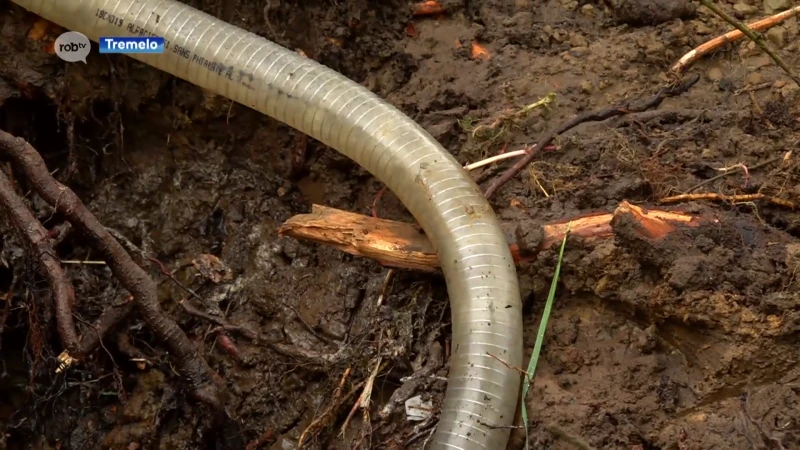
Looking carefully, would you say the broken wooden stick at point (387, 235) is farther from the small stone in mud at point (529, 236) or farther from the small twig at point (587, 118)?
the small twig at point (587, 118)

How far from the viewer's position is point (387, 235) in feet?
7.77

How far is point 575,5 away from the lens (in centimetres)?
291

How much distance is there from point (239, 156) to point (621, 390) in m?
1.92

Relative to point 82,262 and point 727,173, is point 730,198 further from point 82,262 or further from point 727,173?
point 82,262

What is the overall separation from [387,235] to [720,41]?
1.51 m

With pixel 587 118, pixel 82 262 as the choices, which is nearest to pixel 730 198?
pixel 587 118

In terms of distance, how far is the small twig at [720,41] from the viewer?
2623mm

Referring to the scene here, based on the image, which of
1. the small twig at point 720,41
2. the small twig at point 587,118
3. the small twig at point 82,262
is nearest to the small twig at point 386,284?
the small twig at point 587,118

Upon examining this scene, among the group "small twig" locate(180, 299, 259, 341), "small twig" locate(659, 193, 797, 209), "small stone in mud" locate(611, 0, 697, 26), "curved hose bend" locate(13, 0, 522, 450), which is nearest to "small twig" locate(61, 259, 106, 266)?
"small twig" locate(180, 299, 259, 341)

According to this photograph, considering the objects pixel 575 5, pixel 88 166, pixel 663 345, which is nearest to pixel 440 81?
pixel 575 5

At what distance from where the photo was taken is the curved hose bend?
6.74 feet

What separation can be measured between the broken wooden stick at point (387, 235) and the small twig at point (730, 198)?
21 centimetres

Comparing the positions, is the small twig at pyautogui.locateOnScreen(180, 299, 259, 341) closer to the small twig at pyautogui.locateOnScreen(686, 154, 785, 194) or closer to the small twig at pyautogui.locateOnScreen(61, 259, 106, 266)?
the small twig at pyautogui.locateOnScreen(61, 259, 106, 266)

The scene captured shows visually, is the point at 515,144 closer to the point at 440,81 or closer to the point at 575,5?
the point at 440,81
